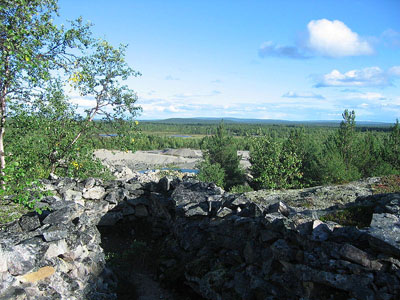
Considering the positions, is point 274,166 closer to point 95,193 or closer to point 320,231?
point 95,193

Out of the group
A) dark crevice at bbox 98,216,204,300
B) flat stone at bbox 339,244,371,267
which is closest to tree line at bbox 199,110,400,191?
dark crevice at bbox 98,216,204,300

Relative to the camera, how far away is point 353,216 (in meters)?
9.09

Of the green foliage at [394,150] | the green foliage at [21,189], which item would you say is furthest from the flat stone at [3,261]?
the green foliage at [394,150]

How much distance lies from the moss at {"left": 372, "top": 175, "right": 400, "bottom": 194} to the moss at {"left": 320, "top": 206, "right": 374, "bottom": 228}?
21.9 feet

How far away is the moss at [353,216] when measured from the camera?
8455 millimetres

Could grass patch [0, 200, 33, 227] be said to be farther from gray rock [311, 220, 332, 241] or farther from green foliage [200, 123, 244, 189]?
green foliage [200, 123, 244, 189]

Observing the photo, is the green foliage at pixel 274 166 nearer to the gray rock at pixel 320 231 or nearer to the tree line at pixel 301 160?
the tree line at pixel 301 160

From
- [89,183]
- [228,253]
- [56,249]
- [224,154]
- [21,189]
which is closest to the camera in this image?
[21,189]

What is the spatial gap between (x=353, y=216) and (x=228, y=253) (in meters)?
3.81

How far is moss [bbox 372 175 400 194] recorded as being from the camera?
50.9 feet

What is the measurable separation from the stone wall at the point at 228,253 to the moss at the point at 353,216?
275 mm

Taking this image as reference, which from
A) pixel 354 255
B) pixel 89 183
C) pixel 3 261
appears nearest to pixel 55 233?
pixel 3 261

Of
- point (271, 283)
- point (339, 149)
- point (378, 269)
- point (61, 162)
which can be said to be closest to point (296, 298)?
point (271, 283)

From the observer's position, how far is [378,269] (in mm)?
5508
